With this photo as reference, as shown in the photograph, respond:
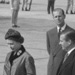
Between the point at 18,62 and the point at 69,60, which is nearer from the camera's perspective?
the point at 69,60

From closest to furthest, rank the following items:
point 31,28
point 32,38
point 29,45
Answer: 1. point 29,45
2. point 32,38
3. point 31,28

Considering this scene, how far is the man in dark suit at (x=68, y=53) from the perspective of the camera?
5.92 meters

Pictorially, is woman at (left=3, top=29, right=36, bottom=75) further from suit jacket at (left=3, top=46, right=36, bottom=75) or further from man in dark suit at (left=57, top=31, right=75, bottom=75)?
man in dark suit at (left=57, top=31, right=75, bottom=75)

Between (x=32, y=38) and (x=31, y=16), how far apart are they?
25.6ft

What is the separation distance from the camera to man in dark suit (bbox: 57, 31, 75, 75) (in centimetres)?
592

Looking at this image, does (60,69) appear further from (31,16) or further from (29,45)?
(31,16)

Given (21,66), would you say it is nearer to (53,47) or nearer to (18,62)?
(18,62)

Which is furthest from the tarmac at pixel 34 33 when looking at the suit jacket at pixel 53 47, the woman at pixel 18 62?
the woman at pixel 18 62

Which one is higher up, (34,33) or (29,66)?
(29,66)

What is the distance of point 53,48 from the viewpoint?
314 inches

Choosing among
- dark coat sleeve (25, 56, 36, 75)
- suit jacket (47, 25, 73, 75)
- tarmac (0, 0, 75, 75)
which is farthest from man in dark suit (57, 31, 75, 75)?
tarmac (0, 0, 75, 75)

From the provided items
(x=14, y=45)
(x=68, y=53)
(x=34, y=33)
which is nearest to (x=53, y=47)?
(x=14, y=45)

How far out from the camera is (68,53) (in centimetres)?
607

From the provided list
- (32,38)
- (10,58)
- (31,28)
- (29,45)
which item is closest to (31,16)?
(31,28)
